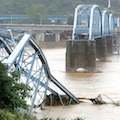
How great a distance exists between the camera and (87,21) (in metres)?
70.9

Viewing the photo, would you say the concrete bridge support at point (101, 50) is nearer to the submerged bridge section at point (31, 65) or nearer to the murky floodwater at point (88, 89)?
the murky floodwater at point (88, 89)

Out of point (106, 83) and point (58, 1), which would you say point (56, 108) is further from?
point (58, 1)

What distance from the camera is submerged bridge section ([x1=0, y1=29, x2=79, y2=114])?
21.5 m

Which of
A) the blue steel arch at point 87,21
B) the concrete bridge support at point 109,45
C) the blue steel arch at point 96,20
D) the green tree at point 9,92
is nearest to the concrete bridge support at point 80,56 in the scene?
the blue steel arch at point 87,21

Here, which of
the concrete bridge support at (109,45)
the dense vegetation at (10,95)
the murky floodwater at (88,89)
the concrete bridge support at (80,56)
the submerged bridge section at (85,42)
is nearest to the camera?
the dense vegetation at (10,95)

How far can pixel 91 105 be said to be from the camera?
30281mm

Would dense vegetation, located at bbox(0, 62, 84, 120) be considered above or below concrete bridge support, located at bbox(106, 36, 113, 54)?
above

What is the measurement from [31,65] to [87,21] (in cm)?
4846

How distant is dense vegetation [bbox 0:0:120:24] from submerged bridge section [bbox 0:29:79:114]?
307ft

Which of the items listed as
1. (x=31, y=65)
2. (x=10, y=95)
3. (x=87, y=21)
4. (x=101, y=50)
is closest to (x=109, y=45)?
(x=101, y=50)

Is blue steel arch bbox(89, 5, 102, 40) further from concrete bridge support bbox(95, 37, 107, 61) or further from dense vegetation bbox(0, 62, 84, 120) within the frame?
dense vegetation bbox(0, 62, 84, 120)

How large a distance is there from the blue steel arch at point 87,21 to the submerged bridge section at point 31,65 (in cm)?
3060

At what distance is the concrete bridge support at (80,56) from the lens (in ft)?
177

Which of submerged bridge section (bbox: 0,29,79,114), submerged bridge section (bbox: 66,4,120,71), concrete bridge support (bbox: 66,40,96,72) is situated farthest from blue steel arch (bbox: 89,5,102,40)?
submerged bridge section (bbox: 0,29,79,114)
